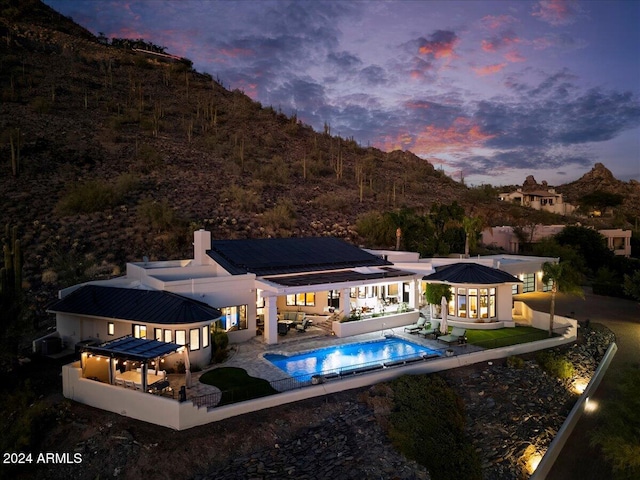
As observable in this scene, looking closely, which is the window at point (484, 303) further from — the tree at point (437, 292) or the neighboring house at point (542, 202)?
the neighboring house at point (542, 202)

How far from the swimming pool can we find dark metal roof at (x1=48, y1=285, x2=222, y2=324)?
3.82 metres

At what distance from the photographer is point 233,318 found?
2148 centimetres

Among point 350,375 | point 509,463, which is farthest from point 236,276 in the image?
point 509,463

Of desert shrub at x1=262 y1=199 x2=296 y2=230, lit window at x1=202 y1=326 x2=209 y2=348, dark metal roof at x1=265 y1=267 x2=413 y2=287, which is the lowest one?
lit window at x1=202 y1=326 x2=209 y2=348

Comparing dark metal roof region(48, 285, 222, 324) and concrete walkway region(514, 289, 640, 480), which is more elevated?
dark metal roof region(48, 285, 222, 324)

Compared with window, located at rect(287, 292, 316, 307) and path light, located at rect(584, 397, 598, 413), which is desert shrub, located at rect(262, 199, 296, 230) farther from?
path light, located at rect(584, 397, 598, 413)

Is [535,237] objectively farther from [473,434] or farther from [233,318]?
[233,318]

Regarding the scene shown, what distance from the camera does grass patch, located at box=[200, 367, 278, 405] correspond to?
1521 cm

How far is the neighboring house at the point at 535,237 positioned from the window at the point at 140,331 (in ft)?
144

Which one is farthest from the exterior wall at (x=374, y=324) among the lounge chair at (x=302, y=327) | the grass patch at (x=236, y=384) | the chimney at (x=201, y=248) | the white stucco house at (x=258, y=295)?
the chimney at (x=201, y=248)

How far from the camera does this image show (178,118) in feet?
229

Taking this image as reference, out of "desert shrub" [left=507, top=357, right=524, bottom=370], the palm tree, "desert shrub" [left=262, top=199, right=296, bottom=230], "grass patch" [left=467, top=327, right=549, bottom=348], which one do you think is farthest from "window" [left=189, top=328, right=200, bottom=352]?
"desert shrub" [left=262, top=199, right=296, bottom=230]

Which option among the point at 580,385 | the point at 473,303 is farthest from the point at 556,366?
the point at 473,303

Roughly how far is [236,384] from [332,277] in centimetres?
948
